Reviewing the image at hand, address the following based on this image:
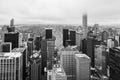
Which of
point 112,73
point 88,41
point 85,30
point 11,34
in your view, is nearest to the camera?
point 112,73

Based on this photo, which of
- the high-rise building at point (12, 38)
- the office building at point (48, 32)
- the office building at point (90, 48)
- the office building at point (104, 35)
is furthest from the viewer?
the office building at point (104, 35)

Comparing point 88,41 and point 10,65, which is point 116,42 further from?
point 10,65

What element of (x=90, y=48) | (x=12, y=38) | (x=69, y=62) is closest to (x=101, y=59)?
(x=90, y=48)

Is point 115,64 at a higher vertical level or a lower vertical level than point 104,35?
lower

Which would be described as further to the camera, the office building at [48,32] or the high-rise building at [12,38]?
the office building at [48,32]

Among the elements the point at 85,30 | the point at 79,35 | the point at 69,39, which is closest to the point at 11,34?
the point at 69,39

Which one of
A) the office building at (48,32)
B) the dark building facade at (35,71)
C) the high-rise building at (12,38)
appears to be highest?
the office building at (48,32)

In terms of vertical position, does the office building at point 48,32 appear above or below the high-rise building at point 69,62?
above

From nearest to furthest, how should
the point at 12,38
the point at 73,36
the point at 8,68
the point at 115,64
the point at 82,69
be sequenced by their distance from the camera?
1. the point at 8,68
2. the point at 115,64
3. the point at 82,69
4. the point at 12,38
5. the point at 73,36

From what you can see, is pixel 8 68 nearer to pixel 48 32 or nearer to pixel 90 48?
pixel 48 32

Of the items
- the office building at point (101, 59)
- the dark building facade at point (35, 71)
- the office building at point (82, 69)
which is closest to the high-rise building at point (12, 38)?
the dark building facade at point (35, 71)

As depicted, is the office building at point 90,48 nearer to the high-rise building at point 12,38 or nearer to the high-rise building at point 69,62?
the high-rise building at point 69,62
